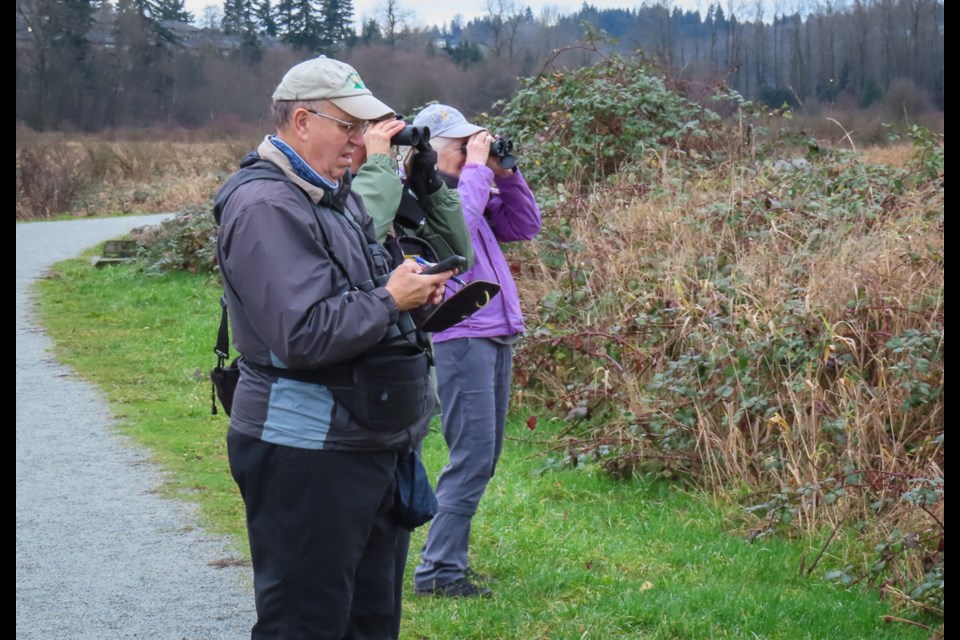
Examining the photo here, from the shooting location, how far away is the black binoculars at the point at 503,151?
4.88 meters

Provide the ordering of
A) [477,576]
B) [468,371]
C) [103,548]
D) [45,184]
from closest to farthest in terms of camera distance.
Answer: [468,371] < [477,576] < [103,548] < [45,184]

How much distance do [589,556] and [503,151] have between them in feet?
6.48

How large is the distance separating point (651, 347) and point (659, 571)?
2859mm

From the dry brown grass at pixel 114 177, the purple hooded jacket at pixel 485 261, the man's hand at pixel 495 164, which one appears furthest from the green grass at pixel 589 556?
the dry brown grass at pixel 114 177

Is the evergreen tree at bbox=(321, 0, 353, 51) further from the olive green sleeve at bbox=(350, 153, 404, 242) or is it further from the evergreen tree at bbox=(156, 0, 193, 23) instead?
the olive green sleeve at bbox=(350, 153, 404, 242)

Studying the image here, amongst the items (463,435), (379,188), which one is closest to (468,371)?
(463,435)

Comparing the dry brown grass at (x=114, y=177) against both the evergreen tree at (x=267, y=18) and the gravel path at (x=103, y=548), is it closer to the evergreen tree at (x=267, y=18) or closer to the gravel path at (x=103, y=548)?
the gravel path at (x=103, y=548)

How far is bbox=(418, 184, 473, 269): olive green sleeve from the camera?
13.3 ft

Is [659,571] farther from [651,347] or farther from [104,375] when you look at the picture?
[104,375]

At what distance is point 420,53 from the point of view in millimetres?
51188

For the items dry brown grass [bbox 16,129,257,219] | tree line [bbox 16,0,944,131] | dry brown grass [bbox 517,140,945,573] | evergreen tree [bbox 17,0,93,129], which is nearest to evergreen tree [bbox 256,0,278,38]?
tree line [bbox 16,0,944,131]

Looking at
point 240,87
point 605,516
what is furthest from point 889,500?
point 240,87

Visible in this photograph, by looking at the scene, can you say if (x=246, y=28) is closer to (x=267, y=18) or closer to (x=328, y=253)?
(x=267, y=18)

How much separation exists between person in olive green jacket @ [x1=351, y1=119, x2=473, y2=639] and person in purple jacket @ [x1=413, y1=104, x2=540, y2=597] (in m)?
0.52
